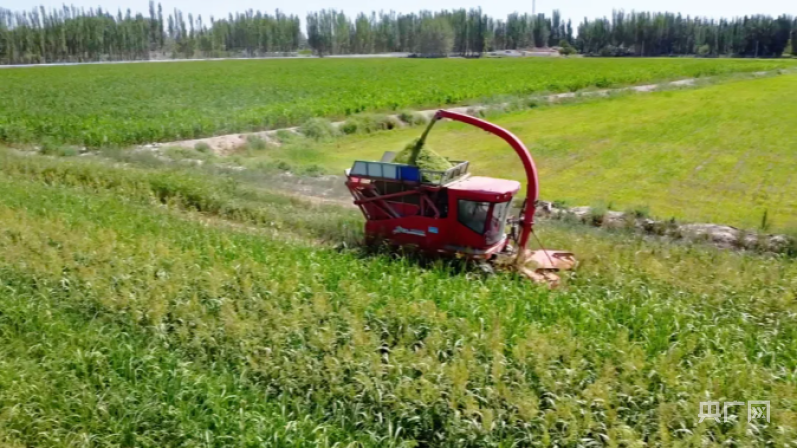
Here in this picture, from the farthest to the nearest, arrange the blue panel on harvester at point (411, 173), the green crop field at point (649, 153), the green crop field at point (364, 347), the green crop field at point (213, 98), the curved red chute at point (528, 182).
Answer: the green crop field at point (213, 98), the green crop field at point (649, 153), the blue panel on harvester at point (411, 173), the curved red chute at point (528, 182), the green crop field at point (364, 347)

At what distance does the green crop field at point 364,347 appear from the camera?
5379 mm

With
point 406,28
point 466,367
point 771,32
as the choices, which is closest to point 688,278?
point 466,367

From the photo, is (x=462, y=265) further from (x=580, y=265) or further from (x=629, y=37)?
(x=629, y=37)

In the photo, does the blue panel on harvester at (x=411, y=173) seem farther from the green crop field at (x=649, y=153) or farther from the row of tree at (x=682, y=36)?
the row of tree at (x=682, y=36)

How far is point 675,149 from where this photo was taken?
22453 mm

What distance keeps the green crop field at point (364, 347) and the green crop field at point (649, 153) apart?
22.1 ft

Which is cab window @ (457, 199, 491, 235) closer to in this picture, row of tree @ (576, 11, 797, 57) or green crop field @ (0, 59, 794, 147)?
green crop field @ (0, 59, 794, 147)

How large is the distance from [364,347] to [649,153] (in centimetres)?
1822

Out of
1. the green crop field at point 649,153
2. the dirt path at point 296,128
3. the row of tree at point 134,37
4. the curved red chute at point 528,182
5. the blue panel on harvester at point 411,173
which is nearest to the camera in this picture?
the curved red chute at point 528,182

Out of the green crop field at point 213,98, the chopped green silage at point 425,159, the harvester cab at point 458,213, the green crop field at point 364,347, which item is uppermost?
the green crop field at point 213,98

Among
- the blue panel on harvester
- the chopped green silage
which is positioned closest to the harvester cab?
the blue panel on harvester

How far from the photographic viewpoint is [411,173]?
9500 mm

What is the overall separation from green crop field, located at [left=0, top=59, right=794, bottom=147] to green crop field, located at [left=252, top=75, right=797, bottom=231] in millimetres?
4807

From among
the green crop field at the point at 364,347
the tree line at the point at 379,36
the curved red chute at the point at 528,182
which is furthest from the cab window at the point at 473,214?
the tree line at the point at 379,36
